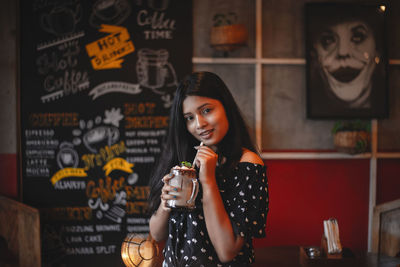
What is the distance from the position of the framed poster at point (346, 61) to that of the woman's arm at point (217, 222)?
190 cm

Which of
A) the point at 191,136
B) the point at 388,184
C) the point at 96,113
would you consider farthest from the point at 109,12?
the point at 388,184

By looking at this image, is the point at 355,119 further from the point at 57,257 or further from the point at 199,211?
the point at 57,257

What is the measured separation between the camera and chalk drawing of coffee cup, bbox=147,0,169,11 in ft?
8.63

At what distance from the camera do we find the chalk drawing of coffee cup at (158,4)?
2631mm

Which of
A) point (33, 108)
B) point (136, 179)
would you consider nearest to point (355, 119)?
point (136, 179)

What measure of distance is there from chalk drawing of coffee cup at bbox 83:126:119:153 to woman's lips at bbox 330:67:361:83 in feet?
5.97

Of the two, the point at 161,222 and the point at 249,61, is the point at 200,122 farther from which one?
the point at 249,61

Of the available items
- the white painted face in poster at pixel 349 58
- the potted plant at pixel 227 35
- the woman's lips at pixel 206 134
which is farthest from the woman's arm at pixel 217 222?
the white painted face in poster at pixel 349 58

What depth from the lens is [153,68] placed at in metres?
2.63

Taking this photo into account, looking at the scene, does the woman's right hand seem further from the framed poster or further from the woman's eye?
the framed poster

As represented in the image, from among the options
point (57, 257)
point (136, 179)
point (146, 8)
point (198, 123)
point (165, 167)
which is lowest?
point (57, 257)

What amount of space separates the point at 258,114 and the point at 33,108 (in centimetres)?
178

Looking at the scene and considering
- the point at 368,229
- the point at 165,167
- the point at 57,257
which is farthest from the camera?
the point at 368,229

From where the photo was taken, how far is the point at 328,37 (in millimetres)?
2676
